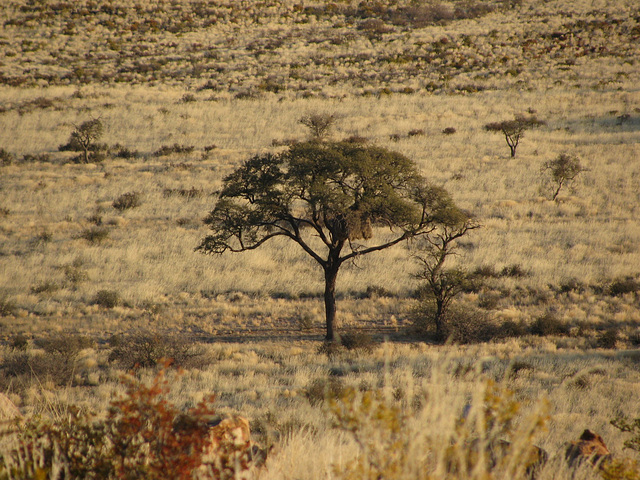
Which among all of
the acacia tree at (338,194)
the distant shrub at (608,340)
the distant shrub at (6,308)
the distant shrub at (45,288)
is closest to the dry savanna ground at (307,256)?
the distant shrub at (608,340)

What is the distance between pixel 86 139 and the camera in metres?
33.5

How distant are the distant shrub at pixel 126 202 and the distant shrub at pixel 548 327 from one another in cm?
2046

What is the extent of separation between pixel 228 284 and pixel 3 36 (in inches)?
2637

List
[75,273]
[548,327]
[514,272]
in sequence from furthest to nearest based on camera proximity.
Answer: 1. [514,272]
2. [75,273]
3. [548,327]

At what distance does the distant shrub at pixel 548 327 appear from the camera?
14062mm

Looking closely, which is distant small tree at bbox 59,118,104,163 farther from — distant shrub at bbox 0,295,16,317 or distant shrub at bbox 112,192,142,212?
distant shrub at bbox 0,295,16,317

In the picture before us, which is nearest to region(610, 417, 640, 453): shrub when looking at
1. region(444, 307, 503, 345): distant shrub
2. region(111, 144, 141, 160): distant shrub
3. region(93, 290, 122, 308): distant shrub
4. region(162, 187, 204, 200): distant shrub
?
region(444, 307, 503, 345): distant shrub

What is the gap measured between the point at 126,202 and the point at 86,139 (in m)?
10.9

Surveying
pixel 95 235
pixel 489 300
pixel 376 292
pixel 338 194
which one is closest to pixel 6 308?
pixel 95 235

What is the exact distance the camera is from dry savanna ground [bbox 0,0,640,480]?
854 cm

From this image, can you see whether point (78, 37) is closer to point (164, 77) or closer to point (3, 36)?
point (3, 36)

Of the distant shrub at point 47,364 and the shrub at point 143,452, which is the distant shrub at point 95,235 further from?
the shrub at point 143,452

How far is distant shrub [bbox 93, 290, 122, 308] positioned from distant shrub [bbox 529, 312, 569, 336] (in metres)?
13.6

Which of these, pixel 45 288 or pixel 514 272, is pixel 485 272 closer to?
pixel 514 272
